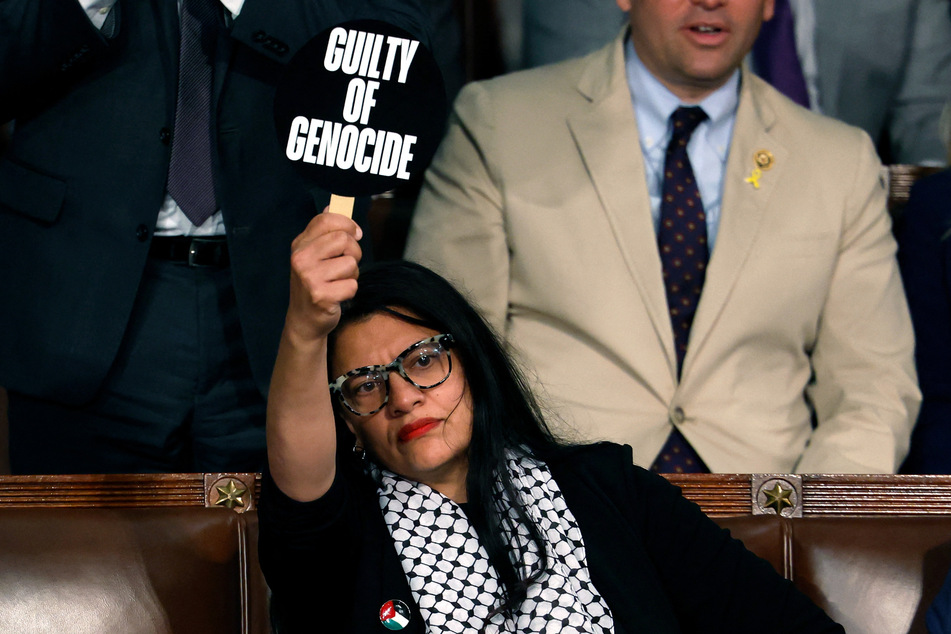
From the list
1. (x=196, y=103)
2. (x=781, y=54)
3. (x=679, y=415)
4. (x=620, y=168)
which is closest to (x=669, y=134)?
(x=620, y=168)

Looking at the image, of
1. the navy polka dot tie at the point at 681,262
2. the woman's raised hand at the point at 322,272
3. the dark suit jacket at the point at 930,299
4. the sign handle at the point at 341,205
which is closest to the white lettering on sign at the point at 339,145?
the sign handle at the point at 341,205

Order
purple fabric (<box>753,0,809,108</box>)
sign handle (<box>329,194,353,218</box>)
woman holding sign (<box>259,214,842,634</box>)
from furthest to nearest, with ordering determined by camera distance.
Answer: purple fabric (<box>753,0,809,108</box>) → woman holding sign (<box>259,214,842,634</box>) → sign handle (<box>329,194,353,218</box>)

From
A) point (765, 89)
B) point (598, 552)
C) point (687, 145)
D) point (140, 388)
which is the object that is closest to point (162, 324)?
point (140, 388)

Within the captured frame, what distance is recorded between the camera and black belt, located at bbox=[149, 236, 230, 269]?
173cm

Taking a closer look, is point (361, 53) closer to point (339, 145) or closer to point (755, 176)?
point (339, 145)

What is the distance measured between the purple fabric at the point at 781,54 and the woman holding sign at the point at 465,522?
130 cm

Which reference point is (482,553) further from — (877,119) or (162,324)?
(877,119)

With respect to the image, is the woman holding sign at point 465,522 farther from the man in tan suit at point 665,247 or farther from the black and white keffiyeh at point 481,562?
the man in tan suit at point 665,247

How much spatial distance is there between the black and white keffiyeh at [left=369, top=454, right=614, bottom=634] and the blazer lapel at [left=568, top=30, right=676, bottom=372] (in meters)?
0.60

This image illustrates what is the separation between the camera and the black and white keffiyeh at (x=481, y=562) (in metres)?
1.32

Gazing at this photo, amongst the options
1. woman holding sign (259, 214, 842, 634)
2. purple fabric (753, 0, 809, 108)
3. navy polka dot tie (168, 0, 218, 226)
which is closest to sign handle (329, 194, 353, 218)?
woman holding sign (259, 214, 842, 634)

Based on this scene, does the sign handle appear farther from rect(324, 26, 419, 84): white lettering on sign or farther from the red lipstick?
the red lipstick

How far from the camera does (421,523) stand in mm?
1363

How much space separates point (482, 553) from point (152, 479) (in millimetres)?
423
